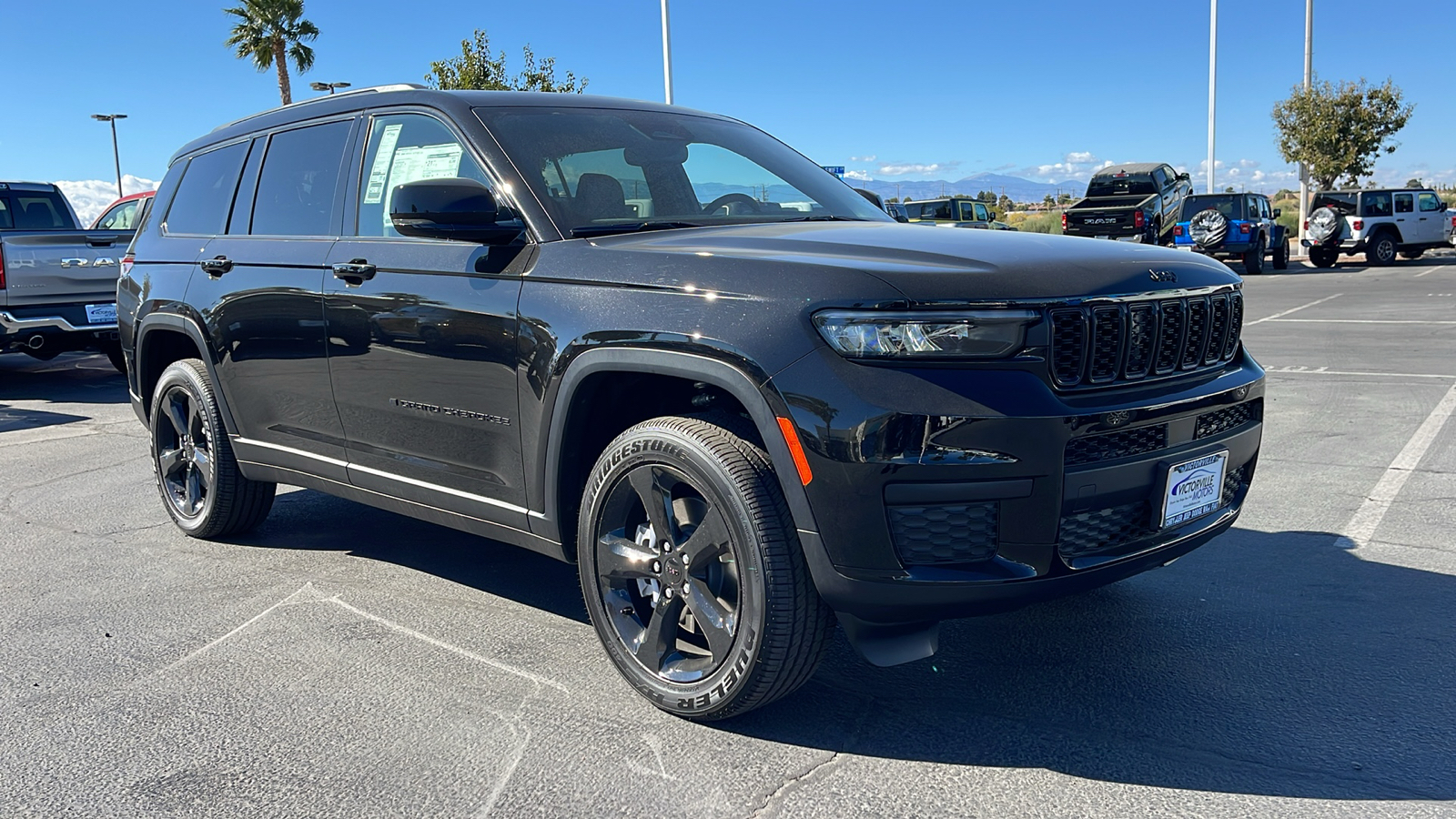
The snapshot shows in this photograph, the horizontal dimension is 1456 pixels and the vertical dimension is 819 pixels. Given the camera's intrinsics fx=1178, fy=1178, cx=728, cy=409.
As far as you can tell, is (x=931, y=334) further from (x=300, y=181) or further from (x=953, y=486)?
(x=300, y=181)

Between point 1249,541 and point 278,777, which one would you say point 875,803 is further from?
point 1249,541

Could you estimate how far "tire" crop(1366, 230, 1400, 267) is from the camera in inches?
1129

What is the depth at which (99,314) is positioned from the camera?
10914mm

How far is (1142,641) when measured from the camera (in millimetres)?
3789

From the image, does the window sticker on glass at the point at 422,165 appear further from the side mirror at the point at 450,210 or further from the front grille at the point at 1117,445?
the front grille at the point at 1117,445

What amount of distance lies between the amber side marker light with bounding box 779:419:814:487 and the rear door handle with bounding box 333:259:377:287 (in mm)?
1849

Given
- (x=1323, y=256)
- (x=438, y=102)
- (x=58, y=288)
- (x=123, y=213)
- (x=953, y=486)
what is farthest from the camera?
(x=1323, y=256)

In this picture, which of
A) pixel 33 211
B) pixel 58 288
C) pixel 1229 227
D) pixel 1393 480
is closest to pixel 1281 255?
pixel 1229 227

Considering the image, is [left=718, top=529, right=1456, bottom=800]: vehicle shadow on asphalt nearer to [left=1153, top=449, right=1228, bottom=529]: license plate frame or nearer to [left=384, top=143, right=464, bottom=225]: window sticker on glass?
[left=1153, top=449, right=1228, bottom=529]: license plate frame

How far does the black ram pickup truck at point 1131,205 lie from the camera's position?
80.9ft

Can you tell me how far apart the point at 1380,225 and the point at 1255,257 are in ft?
16.1

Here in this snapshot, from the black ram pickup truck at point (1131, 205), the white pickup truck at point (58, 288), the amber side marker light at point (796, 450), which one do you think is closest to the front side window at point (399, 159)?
the amber side marker light at point (796, 450)

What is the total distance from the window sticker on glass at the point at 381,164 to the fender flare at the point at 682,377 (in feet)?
4.39

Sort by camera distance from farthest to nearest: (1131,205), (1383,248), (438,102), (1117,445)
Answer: (1383,248) → (1131,205) → (438,102) → (1117,445)
